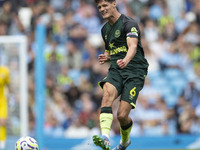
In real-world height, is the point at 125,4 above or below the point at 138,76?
above

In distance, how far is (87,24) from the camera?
17312mm

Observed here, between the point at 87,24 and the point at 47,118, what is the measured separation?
3742 millimetres

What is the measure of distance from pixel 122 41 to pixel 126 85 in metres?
0.68

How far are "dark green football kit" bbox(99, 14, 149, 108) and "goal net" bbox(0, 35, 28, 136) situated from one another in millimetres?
5866

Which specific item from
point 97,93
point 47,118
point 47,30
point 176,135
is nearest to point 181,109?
point 176,135

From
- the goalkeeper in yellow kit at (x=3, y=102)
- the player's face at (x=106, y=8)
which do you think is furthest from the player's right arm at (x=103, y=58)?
the goalkeeper in yellow kit at (x=3, y=102)

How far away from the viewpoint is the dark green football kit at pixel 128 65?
788cm

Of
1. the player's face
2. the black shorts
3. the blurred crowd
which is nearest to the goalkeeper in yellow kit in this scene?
the blurred crowd

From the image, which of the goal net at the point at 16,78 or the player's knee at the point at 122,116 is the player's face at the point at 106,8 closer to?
the player's knee at the point at 122,116

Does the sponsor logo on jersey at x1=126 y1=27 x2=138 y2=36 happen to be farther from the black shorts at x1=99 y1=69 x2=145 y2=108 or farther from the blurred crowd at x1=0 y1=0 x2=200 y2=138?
the blurred crowd at x1=0 y1=0 x2=200 y2=138

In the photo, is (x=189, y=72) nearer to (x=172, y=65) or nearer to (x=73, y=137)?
(x=172, y=65)

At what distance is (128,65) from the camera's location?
318 inches

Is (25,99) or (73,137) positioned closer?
(25,99)

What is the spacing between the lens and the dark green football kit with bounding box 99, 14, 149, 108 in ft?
25.8
